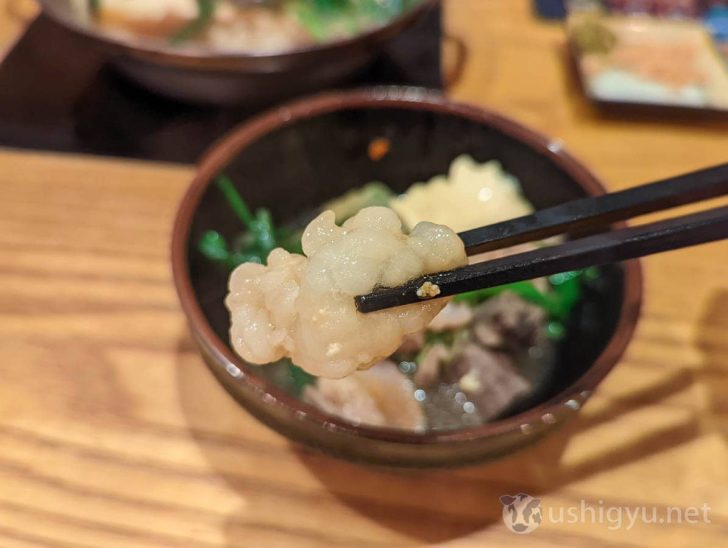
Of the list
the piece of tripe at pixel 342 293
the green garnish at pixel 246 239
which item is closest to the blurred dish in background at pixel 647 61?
the green garnish at pixel 246 239

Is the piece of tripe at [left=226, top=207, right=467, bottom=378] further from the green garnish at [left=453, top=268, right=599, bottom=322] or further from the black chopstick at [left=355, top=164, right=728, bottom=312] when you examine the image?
the green garnish at [left=453, top=268, right=599, bottom=322]

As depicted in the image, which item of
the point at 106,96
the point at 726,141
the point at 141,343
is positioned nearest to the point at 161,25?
the point at 106,96

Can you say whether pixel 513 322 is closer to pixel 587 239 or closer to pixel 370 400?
pixel 370 400

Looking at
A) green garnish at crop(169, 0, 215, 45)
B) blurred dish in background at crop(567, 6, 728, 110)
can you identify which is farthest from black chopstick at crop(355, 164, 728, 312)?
green garnish at crop(169, 0, 215, 45)

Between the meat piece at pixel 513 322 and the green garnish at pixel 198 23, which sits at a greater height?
the green garnish at pixel 198 23

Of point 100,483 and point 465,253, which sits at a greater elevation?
point 465,253

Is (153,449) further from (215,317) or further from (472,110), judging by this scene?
(472,110)

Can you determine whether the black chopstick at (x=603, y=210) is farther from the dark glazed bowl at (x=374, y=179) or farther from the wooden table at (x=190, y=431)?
the wooden table at (x=190, y=431)
